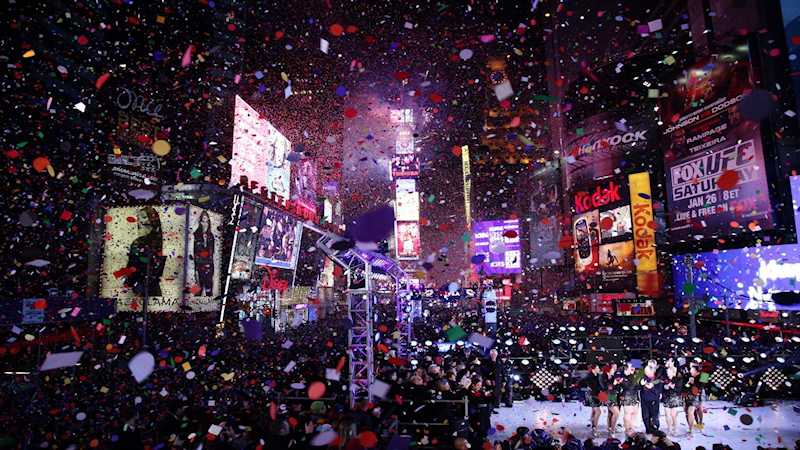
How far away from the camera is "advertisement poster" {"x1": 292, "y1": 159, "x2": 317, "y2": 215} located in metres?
26.3

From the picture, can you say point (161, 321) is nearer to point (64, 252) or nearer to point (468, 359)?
point (64, 252)

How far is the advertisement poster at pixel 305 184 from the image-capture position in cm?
2627

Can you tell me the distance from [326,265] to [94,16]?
22038 millimetres

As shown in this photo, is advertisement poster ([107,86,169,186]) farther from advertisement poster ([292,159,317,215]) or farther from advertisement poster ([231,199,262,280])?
advertisement poster ([292,159,317,215])

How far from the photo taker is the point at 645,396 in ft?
27.4

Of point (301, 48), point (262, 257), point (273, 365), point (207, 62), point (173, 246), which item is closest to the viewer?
point (273, 365)

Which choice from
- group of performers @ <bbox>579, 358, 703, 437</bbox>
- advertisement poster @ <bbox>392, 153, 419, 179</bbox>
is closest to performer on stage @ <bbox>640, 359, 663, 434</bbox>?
group of performers @ <bbox>579, 358, 703, 437</bbox>

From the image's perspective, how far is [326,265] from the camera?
32.8m

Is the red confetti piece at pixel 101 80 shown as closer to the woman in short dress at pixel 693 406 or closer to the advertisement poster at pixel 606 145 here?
the woman in short dress at pixel 693 406

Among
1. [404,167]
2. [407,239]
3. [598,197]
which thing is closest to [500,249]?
[598,197]

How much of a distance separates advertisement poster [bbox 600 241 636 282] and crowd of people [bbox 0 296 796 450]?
10.5m

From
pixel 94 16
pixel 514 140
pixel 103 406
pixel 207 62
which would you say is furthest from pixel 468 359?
pixel 514 140

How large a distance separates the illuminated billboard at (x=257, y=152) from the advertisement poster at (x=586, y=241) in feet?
54.7

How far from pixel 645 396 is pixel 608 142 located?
703 inches
